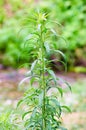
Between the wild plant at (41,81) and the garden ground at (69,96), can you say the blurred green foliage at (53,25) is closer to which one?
the garden ground at (69,96)

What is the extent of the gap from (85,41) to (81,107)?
2885 mm

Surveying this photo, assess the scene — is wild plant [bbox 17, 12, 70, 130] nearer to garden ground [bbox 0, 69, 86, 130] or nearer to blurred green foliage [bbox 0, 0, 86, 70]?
garden ground [bbox 0, 69, 86, 130]

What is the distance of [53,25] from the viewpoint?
872 centimetres

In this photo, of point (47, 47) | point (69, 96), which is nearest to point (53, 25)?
point (69, 96)

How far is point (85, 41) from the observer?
8508 millimetres

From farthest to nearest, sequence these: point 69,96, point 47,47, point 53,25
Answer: point 53,25
point 69,96
point 47,47

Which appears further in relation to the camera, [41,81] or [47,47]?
[41,81]

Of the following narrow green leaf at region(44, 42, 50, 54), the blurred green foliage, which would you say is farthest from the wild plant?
the blurred green foliage

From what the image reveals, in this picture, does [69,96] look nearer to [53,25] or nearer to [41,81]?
[53,25]

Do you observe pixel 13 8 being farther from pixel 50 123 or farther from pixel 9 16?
pixel 50 123

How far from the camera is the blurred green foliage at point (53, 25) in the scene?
27.6ft

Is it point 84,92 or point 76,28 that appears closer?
point 84,92

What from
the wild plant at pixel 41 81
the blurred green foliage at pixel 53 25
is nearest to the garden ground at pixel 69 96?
the blurred green foliage at pixel 53 25

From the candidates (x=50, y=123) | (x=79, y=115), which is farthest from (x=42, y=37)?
(x=79, y=115)
